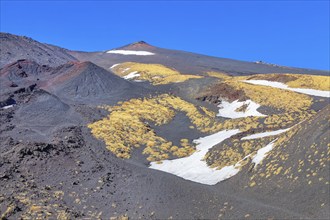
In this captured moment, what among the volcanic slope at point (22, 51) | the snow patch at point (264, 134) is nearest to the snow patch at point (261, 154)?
the snow patch at point (264, 134)

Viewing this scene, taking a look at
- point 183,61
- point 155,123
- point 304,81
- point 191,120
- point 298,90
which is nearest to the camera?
point 155,123

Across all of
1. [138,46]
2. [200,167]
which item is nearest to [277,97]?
[200,167]

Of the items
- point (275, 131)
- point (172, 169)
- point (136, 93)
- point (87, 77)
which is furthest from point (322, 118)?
point (87, 77)

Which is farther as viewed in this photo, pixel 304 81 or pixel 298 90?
pixel 304 81

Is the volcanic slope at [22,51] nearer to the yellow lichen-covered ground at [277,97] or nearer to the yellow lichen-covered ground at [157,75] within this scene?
the yellow lichen-covered ground at [157,75]

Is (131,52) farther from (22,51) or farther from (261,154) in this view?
(261,154)

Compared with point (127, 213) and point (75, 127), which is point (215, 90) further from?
point (127, 213)
